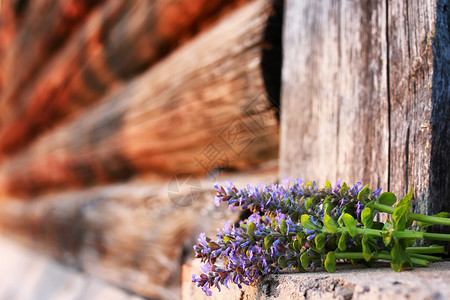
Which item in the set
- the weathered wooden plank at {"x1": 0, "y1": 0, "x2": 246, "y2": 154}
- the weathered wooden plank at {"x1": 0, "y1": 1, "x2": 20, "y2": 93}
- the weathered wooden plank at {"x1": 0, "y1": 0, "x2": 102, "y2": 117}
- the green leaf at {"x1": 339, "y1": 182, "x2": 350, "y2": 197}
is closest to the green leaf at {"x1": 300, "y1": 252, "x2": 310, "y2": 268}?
the green leaf at {"x1": 339, "y1": 182, "x2": 350, "y2": 197}

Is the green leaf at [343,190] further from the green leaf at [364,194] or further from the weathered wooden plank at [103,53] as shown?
the weathered wooden plank at [103,53]

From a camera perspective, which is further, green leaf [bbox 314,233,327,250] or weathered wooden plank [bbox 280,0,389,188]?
weathered wooden plank [bbox 280,0,389,188]

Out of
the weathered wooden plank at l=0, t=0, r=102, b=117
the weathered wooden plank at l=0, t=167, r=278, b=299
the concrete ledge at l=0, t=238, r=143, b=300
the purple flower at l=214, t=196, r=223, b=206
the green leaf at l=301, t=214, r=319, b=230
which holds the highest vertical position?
the weathered wooden plank at l=0, t=0, r=102, b=117

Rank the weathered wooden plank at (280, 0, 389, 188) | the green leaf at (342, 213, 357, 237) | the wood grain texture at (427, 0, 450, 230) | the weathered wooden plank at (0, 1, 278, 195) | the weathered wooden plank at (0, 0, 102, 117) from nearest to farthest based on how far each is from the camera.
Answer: the green leaf at (342, 213, 357, 237), the wood grain texture at (427, 0, 450, 230), the weathered wooden plank at (280, 0, 389, 188), the weathered wooden plank at (0, 1, 278, 195), the weathered wooden plank at (0, 0, 102, 117)

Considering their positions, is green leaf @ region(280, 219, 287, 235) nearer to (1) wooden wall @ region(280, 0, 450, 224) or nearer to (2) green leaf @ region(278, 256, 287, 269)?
(2) green leaf @ region(278, 256, 287, 269)

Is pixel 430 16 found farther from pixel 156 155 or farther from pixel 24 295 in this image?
pixel 24 295

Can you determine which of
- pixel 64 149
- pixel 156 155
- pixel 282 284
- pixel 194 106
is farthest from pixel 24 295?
pixel 282 284

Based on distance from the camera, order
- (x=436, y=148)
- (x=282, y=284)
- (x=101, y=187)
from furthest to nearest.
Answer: (x=101, y=187) < (x=436, y=148) < (x=282, y=284)

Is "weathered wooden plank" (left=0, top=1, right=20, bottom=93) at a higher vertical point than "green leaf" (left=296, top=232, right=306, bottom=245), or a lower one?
higher
